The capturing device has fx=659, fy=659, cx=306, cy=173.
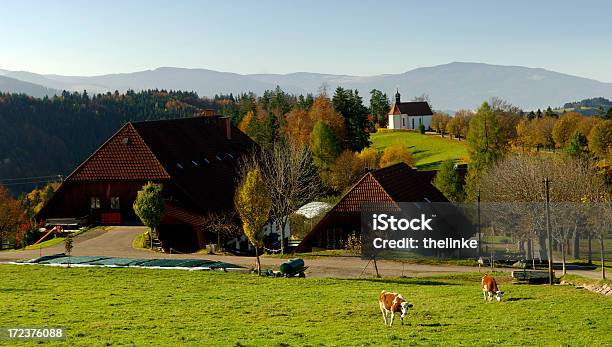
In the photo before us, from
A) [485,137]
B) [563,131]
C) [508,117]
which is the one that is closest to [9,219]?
[485,137]

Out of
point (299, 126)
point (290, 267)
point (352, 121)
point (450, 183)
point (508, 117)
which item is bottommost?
point (290, 267)

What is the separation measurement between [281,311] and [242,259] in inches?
779

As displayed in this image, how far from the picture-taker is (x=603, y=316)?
23.3 m

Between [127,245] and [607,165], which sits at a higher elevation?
[607,165]

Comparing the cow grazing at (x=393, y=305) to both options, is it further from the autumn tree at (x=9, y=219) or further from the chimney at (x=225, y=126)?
the autumn tree at (x=9, y=219)

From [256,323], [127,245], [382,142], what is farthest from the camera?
[382,142]

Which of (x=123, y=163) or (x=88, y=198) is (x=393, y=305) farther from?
(x=88, y=198)

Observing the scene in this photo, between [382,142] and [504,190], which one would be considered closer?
[504,190]

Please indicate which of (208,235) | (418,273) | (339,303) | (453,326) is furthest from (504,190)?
(453,326)

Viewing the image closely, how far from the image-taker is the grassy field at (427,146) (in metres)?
111

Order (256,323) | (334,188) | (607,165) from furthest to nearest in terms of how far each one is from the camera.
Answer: (334,188) → (607,165) → (256,323)

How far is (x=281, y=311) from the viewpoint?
2577 centimetres

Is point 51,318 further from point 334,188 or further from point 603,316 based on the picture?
point 334,188

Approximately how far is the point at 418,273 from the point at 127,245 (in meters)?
22.3
